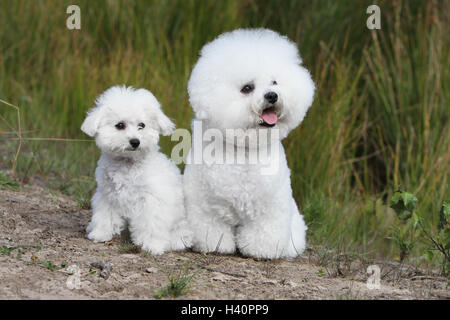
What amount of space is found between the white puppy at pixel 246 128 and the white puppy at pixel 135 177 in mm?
139

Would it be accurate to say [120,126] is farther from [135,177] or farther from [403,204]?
[403,204]

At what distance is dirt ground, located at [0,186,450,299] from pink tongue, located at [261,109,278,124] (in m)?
0.89

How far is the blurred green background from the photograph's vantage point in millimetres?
5473

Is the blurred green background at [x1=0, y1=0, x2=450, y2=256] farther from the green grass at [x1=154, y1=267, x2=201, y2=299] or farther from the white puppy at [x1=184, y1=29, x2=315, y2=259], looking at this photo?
the green grass at [x1=154, y1=267, x2=201, y2=299]

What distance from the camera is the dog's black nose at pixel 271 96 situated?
3.46 metres

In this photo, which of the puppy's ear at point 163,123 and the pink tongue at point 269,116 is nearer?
the pink tongue at point 269,116

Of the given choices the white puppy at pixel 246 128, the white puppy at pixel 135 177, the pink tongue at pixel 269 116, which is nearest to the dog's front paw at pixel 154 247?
the white puppy at pixel 135 177

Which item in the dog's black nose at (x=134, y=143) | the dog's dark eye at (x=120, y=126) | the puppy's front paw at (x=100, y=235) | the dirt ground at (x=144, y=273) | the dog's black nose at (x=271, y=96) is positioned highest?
the dog's black nose at (x=271, y=96)

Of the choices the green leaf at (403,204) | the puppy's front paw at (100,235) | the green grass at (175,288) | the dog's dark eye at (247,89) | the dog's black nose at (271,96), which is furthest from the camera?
the puppy's front paw at (100,235)

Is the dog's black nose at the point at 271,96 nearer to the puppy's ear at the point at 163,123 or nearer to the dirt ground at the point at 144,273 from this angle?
the puppy's ear at the point at 163,123

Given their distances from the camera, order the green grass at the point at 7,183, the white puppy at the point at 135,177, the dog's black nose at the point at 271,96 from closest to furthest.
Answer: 1. the dog's black nose at the point at 271,96
2. the white puppy at the point at 135,177
3. the green grass at the point at 7,183

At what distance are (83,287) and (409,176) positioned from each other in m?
4.16

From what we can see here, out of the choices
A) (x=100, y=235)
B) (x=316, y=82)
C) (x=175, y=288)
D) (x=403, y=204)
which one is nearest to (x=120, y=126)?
(x=100, y=235)

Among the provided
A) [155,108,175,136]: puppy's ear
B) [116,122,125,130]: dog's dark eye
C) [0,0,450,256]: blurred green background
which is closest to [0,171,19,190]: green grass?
[0,0,450,256]: blurred green background
